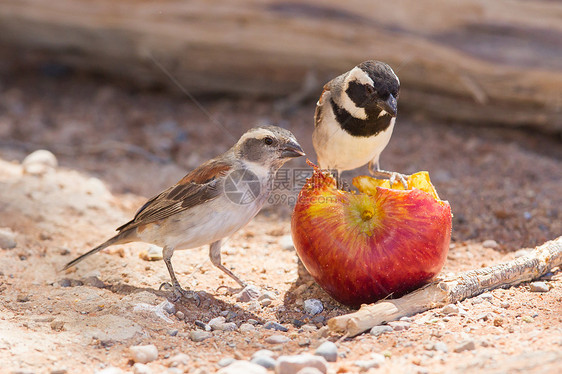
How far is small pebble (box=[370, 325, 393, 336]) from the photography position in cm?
410

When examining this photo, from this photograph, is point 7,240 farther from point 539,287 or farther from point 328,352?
point 539,287

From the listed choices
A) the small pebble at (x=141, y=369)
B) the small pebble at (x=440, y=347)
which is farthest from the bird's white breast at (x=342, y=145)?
the small pebble at (x=141, y=369)

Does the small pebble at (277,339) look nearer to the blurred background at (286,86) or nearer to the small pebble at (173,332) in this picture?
the small pebble at (173,332)

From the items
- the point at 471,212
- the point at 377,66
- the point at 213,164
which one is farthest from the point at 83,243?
the point at 471,212

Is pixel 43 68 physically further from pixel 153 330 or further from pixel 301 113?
pixel 153 330

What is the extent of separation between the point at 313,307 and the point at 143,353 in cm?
145

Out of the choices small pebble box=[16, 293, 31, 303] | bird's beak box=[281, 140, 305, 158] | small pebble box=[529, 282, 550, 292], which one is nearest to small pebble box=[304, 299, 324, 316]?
bird's beak box=[281, 140, 305, 158]

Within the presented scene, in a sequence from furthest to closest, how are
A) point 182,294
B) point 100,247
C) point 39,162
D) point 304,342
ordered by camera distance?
1. point 39,162
2. point 100,247
3. point 182,294
4. point 304,342

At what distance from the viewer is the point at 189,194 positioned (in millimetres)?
5277

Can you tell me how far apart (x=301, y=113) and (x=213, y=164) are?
13.5ft

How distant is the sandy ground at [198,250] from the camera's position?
12.7ft

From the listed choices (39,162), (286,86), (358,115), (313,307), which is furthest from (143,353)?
(286,86)

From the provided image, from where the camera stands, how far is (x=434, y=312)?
4395 mm

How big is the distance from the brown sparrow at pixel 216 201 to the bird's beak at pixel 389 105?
776mm
